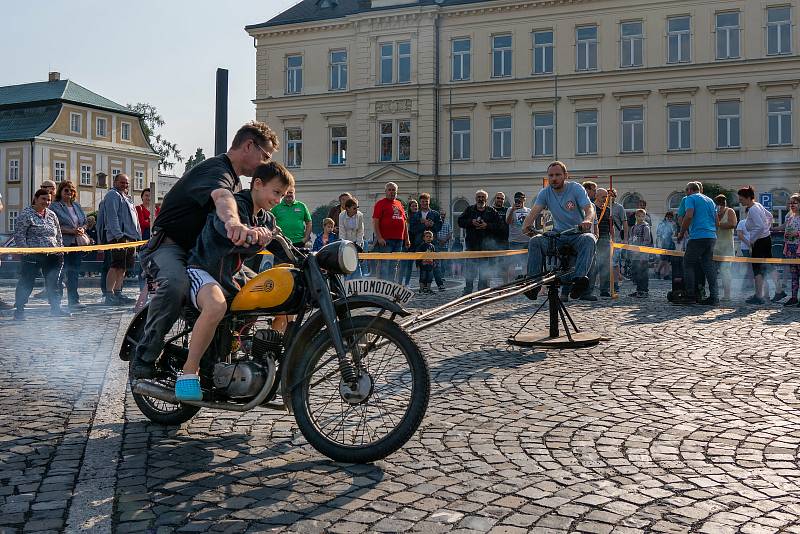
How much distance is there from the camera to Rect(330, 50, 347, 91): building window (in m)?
47.2

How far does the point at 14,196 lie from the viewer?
66500 mm

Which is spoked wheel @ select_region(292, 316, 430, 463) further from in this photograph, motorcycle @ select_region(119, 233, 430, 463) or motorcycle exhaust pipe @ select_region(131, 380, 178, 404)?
motorcycle exhaust pipe @ select_region(131, 380, 178, 404)

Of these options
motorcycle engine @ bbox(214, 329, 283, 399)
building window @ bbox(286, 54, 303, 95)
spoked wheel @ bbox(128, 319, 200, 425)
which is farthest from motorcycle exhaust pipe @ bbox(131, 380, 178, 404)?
building window @ bbox(286, 54, 303, 95)

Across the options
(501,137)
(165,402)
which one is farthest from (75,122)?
(165,402)

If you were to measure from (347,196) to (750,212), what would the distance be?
688 centimetres

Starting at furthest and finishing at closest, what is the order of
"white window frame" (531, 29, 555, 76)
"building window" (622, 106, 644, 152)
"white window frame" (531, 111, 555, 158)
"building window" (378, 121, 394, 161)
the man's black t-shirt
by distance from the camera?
1. "building window" (378, 121, 394, 161)
2. "white window frame" (531, 29, 555, 76)
3. "white window frame" (531, 111, 555, 158)
4. "building window" (622, 106, 644, 152)
5. the man's black t-shirt

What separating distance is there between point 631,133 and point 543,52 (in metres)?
5.85

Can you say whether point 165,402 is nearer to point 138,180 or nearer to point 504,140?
point 504,140

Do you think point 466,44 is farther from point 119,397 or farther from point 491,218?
point 119,397

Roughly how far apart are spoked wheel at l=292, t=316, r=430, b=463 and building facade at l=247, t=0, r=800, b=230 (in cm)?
3709

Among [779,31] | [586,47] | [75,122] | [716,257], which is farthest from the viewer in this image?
[75,122]

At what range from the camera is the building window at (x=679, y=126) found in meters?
39.9

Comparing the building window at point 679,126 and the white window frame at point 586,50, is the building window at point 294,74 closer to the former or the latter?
the white window frame at point 586,50

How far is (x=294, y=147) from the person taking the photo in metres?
48.5
